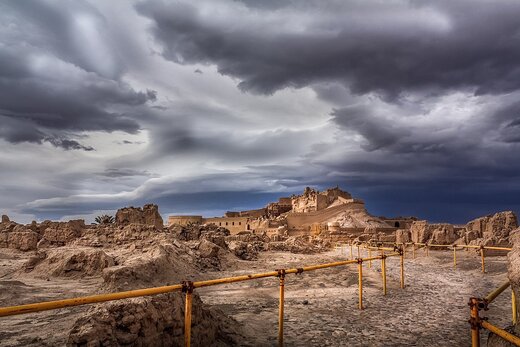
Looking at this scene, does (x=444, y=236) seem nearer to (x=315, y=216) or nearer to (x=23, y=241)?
(x=23, y=241)

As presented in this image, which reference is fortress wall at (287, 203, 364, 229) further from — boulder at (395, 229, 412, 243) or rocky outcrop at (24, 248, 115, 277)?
rocky outcrop at (24, 248, 115, 277)

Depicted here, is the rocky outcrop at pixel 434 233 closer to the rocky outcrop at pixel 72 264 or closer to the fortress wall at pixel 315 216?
the rocky outcrop at pixel 72 264

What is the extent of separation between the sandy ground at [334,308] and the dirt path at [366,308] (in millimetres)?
17

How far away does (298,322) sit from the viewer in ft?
23.2

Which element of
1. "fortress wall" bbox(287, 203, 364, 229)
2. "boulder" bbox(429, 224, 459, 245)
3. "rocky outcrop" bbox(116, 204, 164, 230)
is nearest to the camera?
"boulder" bbox(429, 224, 459, 245)

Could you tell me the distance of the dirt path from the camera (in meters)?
6.14

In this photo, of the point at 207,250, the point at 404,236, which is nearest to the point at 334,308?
the point at 207,250

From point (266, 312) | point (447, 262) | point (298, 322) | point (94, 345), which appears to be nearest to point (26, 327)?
point (94, 345)

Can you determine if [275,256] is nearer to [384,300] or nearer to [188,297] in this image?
[384,300]

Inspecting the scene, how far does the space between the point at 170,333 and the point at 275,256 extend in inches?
782

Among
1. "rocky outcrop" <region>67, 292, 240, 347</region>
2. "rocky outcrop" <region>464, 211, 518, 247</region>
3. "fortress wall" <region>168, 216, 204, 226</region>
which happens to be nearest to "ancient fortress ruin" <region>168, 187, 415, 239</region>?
"fortress wall" <region>168, 216, 204, 226</region>

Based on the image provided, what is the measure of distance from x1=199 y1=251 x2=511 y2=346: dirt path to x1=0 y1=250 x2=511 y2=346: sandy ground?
17 mm

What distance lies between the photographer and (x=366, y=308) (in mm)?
8117

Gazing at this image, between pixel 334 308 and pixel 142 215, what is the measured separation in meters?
30.7
